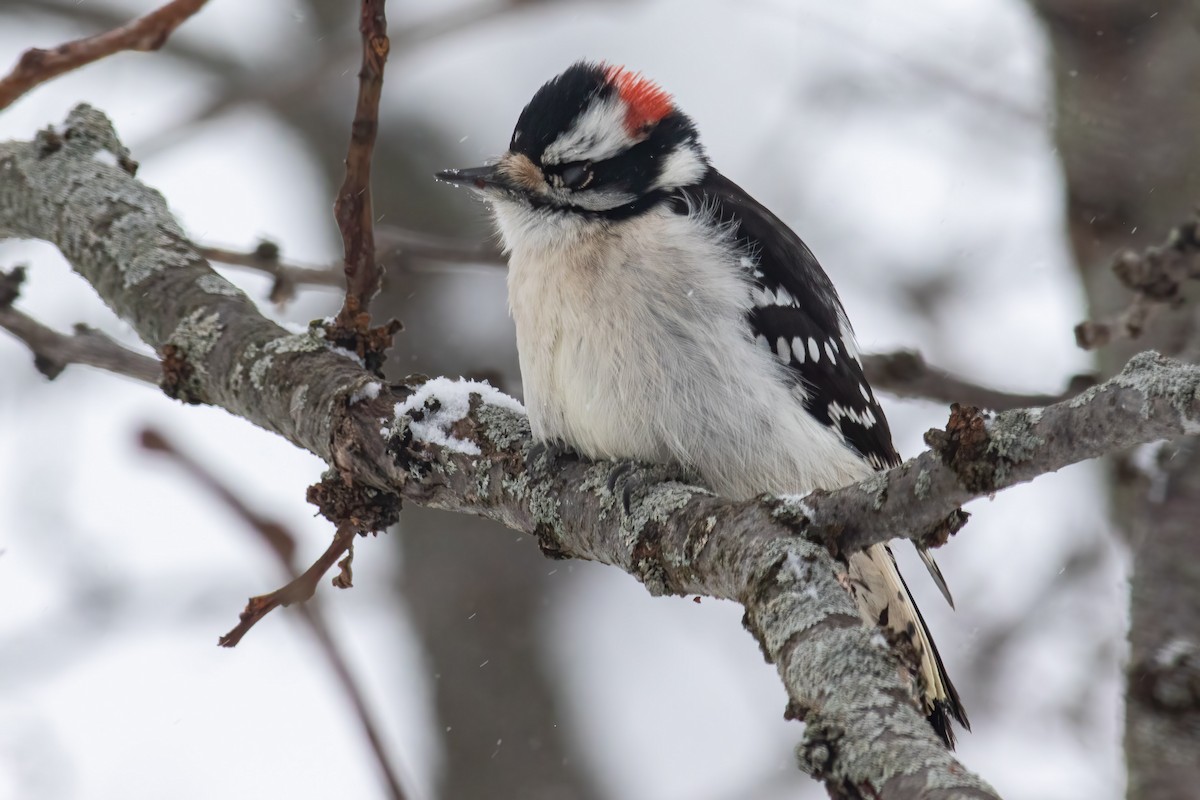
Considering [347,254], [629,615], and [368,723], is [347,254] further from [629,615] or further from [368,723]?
[629,615]

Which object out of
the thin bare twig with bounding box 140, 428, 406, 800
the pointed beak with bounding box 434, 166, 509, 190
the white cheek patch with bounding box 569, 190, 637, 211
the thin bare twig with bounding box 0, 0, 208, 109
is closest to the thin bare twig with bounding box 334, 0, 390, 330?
the thin bare twig with bounding box 0, 0, 208, 109

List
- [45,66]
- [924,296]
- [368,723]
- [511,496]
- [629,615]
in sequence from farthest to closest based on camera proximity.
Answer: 1. [629,615]
2. [924,296]
3. [511,496]
4. [45,66]
5. [368,723]

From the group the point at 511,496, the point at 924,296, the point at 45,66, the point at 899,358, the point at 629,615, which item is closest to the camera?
the point at 45,66

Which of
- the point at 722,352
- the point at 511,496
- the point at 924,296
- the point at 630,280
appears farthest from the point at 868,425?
the point at 924,296

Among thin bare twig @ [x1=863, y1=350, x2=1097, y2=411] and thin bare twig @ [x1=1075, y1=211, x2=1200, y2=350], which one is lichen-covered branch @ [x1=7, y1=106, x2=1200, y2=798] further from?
thin bare twig @ [x1=1075, y1=211, x2=1200, y2=350]

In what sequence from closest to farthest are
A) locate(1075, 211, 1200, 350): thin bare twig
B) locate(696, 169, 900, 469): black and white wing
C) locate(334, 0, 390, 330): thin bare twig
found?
locate(334, 0, 390, 330): thin bare twig, locate(1075, 211, 1200, 350): thin bare twig, locate(696, 169, 900, 469): black and white wing

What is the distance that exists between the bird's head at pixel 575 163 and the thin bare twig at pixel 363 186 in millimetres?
829

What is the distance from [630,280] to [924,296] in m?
5.12

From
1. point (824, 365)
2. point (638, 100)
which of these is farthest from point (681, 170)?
point (824, 365)

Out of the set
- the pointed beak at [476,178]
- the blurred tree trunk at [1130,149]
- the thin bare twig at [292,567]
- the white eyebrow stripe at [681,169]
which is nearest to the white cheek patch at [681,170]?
the white eyebrow stripe at [681,169]

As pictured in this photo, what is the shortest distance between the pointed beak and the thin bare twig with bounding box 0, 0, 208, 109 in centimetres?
174

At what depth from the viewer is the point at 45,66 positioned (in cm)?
238

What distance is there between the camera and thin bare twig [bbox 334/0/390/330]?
8.73ft

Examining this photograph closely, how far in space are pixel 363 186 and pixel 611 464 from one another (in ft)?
3.45
